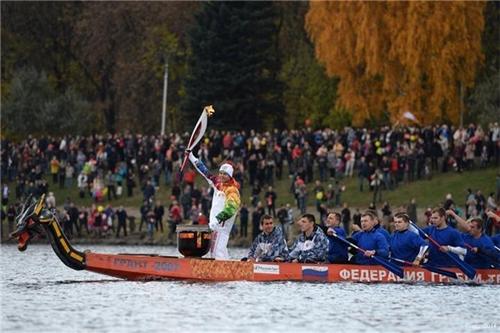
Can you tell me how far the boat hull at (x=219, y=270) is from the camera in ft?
118

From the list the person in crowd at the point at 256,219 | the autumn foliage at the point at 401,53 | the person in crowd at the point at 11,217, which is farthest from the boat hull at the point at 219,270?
the autumn foliage at the point at 401,53

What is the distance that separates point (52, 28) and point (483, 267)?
6789cm

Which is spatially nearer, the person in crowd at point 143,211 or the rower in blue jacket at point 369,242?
the rower in blue jacket at point 369,242

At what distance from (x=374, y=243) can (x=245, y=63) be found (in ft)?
159

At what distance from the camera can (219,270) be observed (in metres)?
36.2

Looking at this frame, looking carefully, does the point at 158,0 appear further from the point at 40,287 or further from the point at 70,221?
the point at 40,287

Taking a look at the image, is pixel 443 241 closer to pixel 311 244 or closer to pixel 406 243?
pixel 406 243

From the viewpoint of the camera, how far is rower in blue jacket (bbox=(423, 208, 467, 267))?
122 ft

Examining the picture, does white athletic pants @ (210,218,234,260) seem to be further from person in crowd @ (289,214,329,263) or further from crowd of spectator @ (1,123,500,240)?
crowd of spectator @ (1,123,500,240)

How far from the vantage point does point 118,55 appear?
98812 millimetres

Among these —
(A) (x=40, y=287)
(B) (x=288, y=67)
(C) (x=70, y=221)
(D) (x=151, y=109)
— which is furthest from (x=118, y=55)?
(A) (x=40, y=287)

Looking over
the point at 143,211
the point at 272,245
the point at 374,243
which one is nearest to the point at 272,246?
the point at 272,245

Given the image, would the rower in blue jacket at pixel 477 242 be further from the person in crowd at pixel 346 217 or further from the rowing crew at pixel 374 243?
the person in crowd at pixel 346 217

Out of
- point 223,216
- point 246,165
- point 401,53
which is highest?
point 401,53
